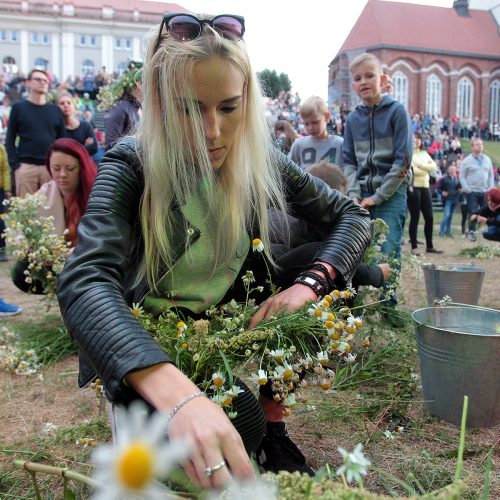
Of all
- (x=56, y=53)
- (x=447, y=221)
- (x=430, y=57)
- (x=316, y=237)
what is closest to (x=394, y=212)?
(x=316, y=237)

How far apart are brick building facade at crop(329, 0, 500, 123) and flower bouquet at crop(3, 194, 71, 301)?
44.0 meters

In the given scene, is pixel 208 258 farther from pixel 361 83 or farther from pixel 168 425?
pixel 361 83

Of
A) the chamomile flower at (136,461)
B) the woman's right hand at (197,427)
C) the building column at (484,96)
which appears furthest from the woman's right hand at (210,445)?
the building column at (484,96)

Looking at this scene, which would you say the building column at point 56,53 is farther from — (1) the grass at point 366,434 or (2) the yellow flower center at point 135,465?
(2) the yellow flower center at point 135,465

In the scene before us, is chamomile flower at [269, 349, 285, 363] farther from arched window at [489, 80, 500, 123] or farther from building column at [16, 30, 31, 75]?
building column at [16, 30, 31, 75]

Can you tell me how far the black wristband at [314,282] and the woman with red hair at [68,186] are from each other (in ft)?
7.76

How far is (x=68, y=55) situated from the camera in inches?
2270

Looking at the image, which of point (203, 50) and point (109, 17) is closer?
point (203, 50)

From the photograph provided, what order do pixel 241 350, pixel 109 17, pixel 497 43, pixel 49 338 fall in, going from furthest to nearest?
1. pixel 109 17
2. pixel 497 43
3. pixel 49 338
4. pixel 241 350

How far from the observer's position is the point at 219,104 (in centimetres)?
151

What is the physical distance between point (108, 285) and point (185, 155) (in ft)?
1.64

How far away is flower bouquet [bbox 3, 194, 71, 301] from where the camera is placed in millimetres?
3277

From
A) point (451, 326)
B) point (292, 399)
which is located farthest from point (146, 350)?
point (451, 326)

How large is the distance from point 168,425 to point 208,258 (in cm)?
78
